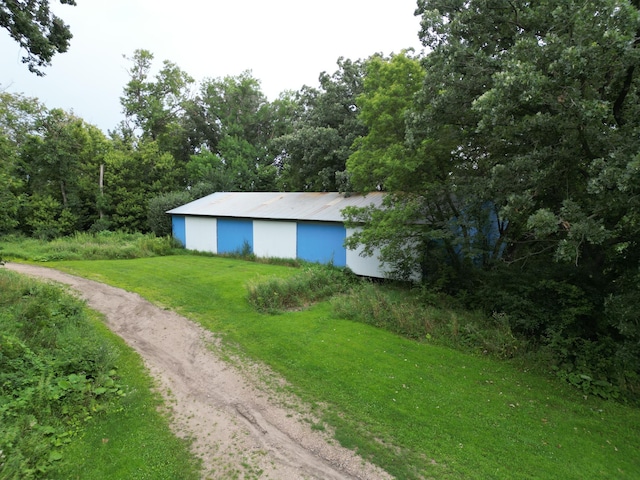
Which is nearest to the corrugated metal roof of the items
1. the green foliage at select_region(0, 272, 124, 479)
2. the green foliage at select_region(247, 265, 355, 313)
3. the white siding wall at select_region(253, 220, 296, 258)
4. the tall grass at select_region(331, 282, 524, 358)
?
the white siding wall at select_region(253, 220, 296, 258)

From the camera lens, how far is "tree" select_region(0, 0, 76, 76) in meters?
8.92

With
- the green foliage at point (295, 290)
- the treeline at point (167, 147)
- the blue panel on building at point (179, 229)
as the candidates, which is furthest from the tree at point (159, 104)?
the green foliage at point (295, 290)

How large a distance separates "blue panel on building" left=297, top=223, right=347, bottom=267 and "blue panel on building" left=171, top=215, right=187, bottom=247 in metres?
9.38

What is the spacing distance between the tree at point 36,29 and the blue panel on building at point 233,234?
10.7m

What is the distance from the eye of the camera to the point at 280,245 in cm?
1769

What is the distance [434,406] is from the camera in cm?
563

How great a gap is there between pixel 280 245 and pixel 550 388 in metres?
13.1

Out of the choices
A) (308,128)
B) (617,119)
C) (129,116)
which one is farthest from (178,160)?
(617,119)

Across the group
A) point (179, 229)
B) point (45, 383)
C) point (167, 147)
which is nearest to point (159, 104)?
point (167, 147)

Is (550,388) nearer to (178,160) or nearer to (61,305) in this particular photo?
(61,305)

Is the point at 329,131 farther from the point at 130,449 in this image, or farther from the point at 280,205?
the point at 130,449

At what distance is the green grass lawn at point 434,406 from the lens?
441 cm

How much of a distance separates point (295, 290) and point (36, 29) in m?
10.00

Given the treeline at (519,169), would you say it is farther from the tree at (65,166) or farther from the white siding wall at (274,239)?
the tree at (65,166)
